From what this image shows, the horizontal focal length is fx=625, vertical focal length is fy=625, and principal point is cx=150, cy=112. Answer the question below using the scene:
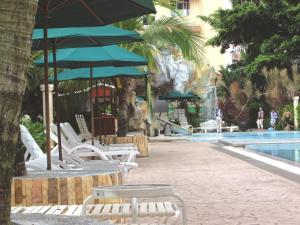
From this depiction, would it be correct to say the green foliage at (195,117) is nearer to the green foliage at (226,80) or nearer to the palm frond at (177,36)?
the green foliage at (226,80)

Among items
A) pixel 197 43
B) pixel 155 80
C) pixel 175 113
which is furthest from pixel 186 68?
pixel 197 43

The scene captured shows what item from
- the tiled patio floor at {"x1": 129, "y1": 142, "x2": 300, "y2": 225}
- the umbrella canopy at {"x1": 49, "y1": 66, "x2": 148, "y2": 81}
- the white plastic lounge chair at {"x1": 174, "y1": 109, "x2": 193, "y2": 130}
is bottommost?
the tiled patio floor at {"x1": 129, "y1": 142, "x2": 300, "y2": 225}

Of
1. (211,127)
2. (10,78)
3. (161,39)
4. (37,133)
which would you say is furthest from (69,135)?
(211,127)

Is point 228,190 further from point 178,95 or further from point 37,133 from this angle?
point 178,95

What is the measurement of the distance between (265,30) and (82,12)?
28.3 meters

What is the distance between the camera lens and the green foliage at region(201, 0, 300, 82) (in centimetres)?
3134

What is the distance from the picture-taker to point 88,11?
20.1 ft

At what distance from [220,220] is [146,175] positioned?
4711 mm

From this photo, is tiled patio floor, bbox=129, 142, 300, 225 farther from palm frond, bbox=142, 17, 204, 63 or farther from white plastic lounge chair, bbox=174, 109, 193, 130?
white plastic lounge chair, bbox=174, 109, 193, 130

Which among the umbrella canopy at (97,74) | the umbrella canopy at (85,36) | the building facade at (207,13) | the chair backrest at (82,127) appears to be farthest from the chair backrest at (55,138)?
the building facade at (207,13)

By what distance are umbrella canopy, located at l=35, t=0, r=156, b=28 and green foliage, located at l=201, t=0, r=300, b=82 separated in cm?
2543

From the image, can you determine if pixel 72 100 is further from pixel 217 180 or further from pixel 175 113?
pixel 175 113

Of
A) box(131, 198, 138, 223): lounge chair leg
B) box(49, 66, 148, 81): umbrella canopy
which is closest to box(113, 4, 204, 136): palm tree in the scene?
box(49, 66, 148, 81): umbrella canopy

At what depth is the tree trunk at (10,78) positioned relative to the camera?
214 cm
